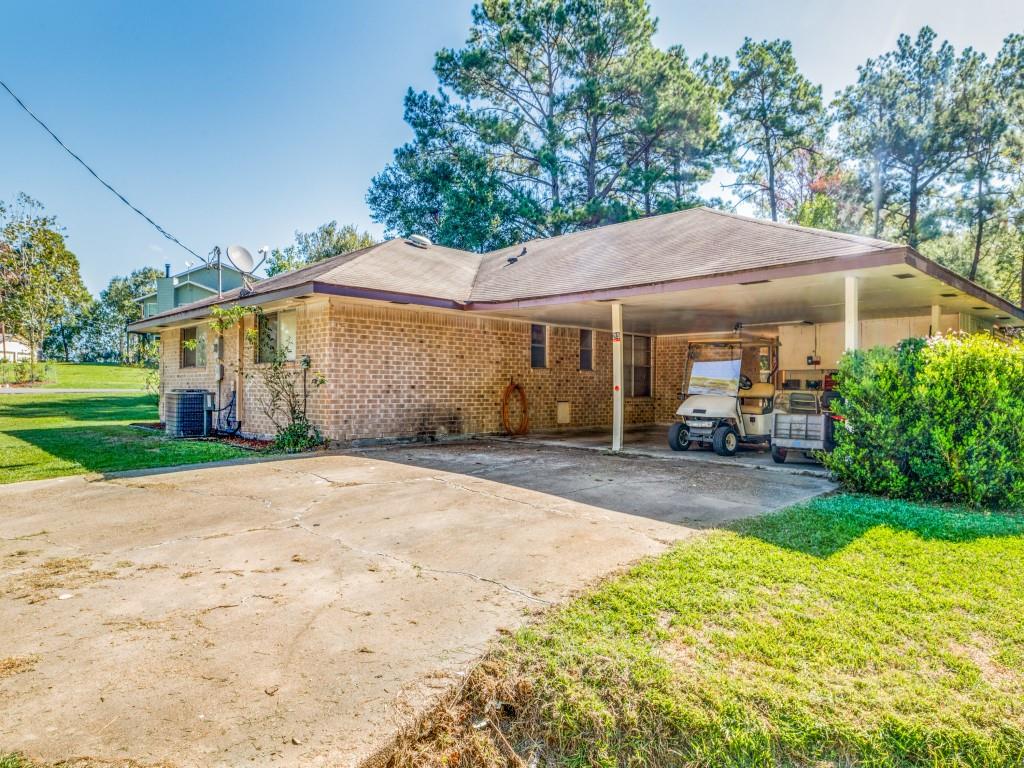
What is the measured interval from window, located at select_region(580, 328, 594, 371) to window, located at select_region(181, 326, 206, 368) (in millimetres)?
9385

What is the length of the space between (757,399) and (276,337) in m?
9.05

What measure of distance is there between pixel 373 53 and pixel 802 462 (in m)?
12.9

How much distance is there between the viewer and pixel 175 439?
11.7 meters

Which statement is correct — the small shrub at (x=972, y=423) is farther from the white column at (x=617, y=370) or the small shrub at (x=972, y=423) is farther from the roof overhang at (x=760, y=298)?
the white column at (x=617, y=370)

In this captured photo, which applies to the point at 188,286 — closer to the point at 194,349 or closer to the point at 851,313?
the point at 194,349

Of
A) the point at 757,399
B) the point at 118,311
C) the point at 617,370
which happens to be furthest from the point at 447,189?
the point at 118,311

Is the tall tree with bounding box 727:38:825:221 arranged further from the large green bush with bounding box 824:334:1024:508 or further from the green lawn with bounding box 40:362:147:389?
the green lawn with bounding box 40:362:147:389

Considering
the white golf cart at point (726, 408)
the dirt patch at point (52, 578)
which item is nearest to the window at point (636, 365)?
the white golf cart at point (726, 408)

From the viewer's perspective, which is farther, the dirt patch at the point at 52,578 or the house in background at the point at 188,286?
the house in background at the point at 188,286

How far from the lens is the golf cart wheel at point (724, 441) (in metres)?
9.29

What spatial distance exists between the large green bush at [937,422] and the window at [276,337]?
9109 mm

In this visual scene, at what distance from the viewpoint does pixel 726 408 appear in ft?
31.0

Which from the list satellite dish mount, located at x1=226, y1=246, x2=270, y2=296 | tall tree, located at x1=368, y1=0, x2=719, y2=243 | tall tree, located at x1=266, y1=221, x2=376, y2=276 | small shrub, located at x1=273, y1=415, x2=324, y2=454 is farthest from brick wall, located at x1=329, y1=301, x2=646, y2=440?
tall tree, located at x1=266, y1=221, x2=376, y2=276

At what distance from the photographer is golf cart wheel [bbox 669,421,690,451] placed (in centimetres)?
997
